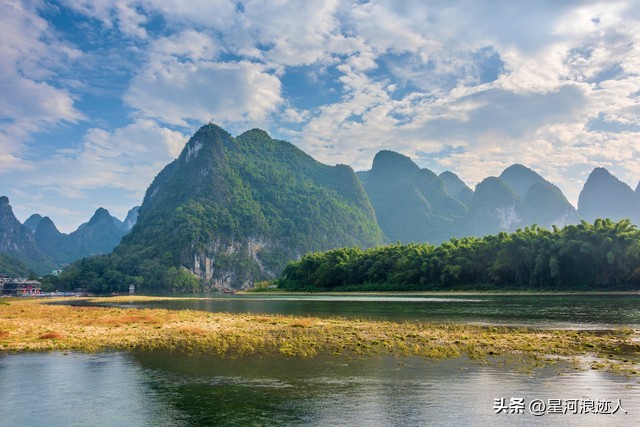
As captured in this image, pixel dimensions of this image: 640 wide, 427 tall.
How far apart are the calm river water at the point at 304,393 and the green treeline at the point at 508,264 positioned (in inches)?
2480

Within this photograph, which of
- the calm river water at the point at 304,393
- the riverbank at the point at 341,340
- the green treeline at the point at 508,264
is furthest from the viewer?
the green treeline at the point at 508,264

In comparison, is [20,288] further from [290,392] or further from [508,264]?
[290,392]

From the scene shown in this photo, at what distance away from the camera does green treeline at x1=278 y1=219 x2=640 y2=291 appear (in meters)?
71.4

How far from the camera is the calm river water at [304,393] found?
1252 cm

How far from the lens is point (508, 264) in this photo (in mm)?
85688

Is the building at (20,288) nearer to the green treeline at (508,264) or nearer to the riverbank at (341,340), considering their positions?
the green treeline at (508,264)

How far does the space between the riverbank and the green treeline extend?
164 ft

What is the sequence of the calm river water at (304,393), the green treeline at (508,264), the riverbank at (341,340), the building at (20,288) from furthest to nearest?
the building at (20,288) < the green treeline at (508,264) < the riverbank at (341,340) < the calm river water at (304,393)

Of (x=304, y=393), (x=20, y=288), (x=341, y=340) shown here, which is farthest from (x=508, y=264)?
(x=20, y=288)

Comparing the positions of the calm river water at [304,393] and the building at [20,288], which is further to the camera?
the building at [20,288]

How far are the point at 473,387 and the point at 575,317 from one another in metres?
26.8

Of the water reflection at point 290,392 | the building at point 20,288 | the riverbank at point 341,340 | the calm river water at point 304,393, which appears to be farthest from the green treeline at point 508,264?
the building at point 20,288

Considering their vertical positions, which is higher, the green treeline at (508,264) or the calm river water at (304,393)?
the green treeline at (508,264)

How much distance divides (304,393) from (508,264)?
7900 centimetres
